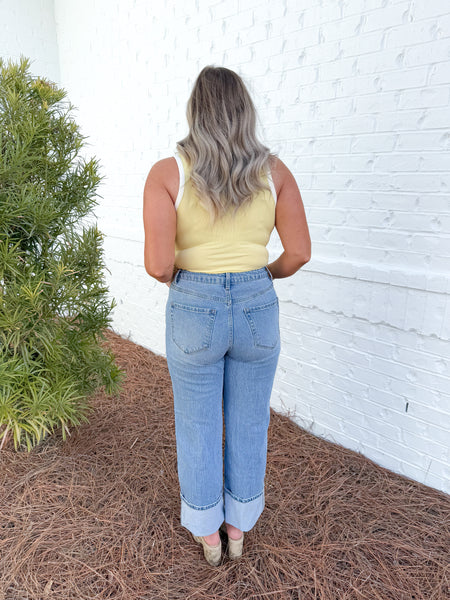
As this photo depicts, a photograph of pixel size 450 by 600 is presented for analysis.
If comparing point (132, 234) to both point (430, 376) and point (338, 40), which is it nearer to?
point (338, 40)

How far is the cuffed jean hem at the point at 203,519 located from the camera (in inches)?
69.6

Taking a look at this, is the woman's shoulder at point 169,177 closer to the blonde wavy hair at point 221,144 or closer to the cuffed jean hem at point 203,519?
the blonde wavy hair at point 221,144

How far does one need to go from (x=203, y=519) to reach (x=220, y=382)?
0.57m

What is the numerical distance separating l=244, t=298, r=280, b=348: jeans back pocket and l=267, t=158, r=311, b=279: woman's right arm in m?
0.20

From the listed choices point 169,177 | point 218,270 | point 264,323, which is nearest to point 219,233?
point 218,270

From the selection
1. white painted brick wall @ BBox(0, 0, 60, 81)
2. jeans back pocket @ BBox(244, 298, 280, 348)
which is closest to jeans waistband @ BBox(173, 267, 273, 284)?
jeans back pocket @ BBox(244, 298, 280, 348)

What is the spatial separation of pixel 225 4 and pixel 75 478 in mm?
2884

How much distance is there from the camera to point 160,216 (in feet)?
4.77

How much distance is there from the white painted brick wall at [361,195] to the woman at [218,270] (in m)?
0.75

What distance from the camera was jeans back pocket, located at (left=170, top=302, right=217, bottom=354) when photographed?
4.96 ft

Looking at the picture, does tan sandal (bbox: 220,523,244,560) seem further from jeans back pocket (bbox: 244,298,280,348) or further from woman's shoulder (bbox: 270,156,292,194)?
woman's shoulder (bbox: 270,156,292,194)

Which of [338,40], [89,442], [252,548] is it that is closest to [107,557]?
[252,548]

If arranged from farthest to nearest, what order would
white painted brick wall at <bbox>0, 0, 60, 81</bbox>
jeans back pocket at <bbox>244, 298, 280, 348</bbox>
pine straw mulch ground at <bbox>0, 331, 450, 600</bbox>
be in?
white painted brick wall at <bbox>0, 0, 60, 81</bbox> < pine straw mulch ground at <bbox>0, 331, 450, 600</bbox> < jeans back pocket at <bbox>244, 298, 280, 348</bbox>

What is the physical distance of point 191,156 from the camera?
4.79 feet
